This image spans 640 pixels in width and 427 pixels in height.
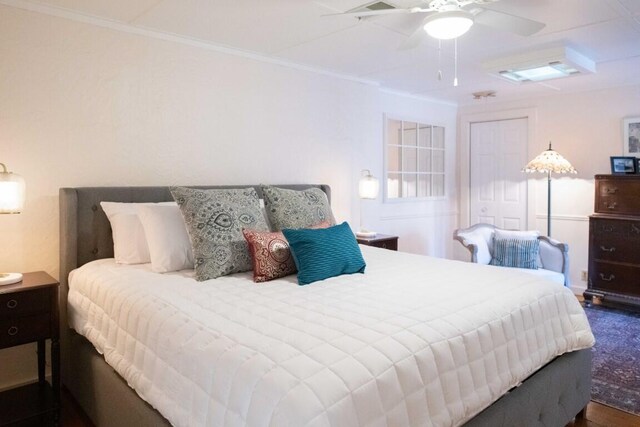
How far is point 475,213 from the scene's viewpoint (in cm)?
574

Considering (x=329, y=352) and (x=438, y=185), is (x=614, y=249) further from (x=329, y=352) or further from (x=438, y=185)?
(x=329, y=352)

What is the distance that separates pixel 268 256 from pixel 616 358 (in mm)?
2621

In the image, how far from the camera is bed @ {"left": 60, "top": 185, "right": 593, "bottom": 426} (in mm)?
1229

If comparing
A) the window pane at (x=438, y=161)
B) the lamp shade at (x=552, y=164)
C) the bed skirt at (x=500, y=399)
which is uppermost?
the window pane at (x=438, y=161)

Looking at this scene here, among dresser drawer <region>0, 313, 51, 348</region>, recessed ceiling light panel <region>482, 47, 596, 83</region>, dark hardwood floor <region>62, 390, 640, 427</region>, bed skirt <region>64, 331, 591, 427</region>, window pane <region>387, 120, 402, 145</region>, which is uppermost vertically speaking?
recessed ceiling light panel <region>482, 47, 596, 83</region>

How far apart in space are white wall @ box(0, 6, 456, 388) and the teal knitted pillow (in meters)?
1.23

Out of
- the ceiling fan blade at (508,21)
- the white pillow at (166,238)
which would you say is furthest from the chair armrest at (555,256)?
the white pillow at (166,238)

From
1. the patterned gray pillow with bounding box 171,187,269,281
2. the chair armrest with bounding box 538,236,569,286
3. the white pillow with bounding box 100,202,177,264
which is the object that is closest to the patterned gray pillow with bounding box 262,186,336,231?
the patterned gray pillow with bounding box 171,187,269,281

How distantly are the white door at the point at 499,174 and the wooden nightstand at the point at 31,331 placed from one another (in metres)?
4.89

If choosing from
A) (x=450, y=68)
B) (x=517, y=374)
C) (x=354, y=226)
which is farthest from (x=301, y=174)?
(x=517, y=374)

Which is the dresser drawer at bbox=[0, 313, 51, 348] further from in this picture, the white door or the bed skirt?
the white door

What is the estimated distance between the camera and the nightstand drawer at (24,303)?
2.13 m

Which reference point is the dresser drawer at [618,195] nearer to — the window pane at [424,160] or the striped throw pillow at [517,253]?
the striped throw pillow at [517,253]

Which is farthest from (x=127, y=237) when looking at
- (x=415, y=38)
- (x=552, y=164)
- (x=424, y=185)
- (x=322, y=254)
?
(x=552, y=164)
